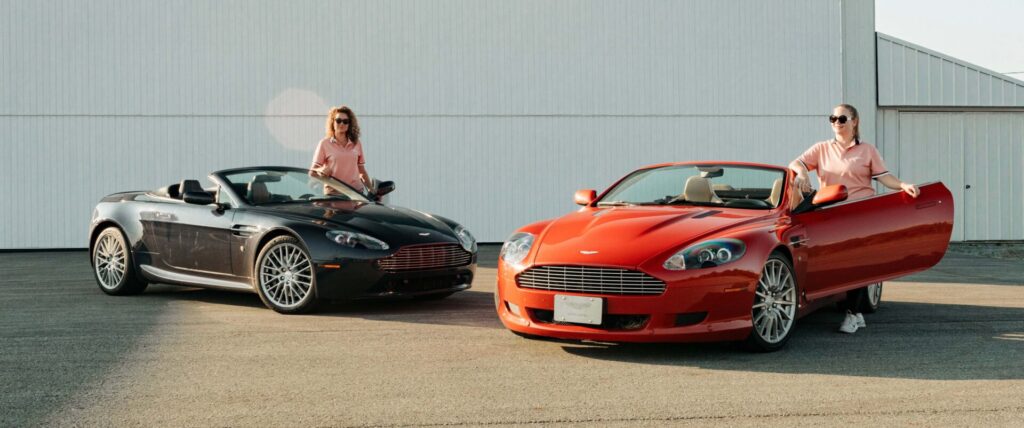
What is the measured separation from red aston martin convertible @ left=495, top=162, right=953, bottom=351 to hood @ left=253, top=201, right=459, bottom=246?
4.89 feet

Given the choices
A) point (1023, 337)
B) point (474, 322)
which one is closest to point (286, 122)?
point (474, 322)

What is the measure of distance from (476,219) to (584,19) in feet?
13.2

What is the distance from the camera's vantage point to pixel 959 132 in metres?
17.9

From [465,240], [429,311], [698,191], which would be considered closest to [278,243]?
[429,311]

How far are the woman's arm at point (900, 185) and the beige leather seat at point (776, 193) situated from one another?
36.6 inches

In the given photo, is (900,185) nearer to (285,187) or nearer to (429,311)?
(429,311)

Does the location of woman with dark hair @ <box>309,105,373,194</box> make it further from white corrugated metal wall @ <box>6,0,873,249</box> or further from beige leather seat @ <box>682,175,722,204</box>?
white corrugated metal wall @ <box>6,0,873,249</box>

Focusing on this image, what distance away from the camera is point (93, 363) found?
5.73 meters

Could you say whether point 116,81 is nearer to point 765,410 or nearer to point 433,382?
point 433,382

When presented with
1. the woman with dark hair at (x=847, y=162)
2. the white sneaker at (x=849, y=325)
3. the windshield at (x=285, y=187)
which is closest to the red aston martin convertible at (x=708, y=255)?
the white sneaker at (x=849, y=325)

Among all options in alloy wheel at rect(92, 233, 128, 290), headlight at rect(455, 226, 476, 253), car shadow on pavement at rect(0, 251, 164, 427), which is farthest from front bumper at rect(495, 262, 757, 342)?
alloy wheel at rect(92, 233, 128, 290)

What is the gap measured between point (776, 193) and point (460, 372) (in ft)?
8.84

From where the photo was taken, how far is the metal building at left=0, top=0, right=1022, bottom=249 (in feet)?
56.7

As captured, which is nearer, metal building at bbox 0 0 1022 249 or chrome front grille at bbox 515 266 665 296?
chrome front grille at bbox 515 266 665 296
